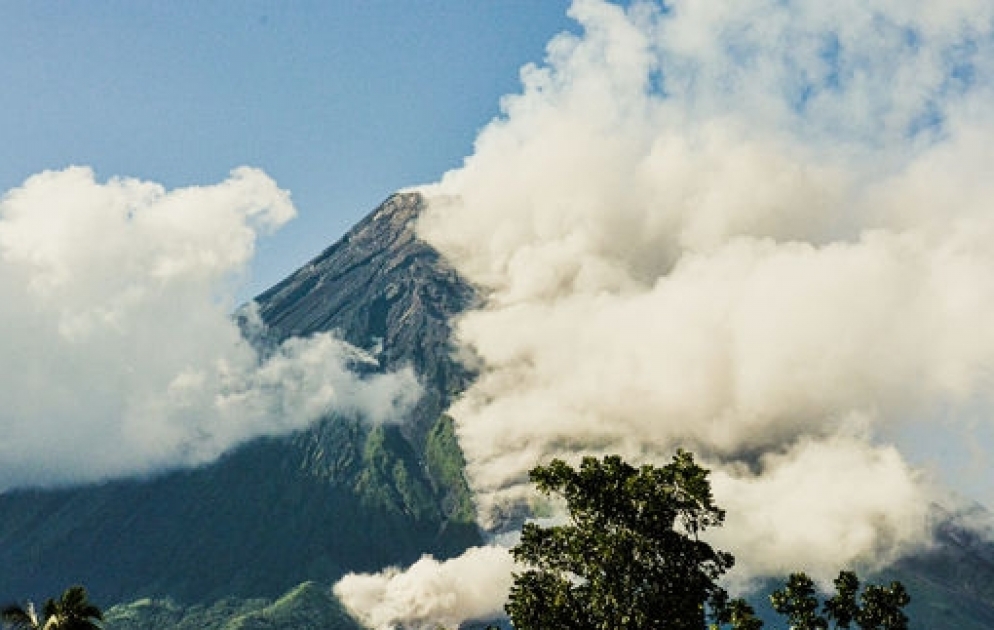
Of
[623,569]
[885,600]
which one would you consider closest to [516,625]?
[623,569]

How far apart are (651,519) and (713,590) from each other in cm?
664

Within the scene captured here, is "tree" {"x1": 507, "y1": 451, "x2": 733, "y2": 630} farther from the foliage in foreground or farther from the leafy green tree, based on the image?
the leafy green tree

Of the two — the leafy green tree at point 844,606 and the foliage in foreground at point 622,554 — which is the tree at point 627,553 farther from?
the leafy green tree at point 844,606

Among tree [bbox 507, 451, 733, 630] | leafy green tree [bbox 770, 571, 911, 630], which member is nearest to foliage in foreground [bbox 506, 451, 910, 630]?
tree [bbox 507, 451, 733, 630]

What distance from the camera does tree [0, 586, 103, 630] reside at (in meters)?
56.4

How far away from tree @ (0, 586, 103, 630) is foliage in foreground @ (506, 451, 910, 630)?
28.0 meters

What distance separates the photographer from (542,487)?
5725 cm

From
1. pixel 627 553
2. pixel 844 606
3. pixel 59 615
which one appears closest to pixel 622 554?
pixel 627 553

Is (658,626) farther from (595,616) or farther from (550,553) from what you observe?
(550,553)

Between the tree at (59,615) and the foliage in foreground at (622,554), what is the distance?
2804 centimetres

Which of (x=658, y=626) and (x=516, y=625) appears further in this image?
(x=516, y=625)

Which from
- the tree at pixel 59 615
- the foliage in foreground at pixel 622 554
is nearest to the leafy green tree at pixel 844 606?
the foliage in foreground at pixel 622 554

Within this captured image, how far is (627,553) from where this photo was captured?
5400cm

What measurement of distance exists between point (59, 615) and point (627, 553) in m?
37.0
